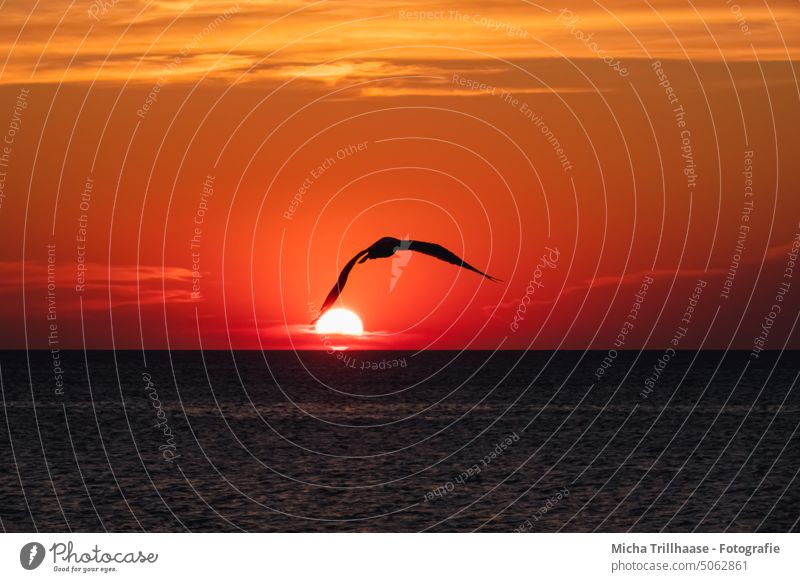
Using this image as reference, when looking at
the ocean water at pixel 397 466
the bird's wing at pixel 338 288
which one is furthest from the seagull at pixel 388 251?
the ocean water at pixel 397 466

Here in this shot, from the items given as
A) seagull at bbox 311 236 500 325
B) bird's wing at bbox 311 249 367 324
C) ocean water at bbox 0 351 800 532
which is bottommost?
ocean water at bbox 0 351 800 532

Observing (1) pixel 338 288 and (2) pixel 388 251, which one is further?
(2) pixel 388 251

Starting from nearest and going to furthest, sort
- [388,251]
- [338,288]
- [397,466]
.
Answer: [338,288], [388,251], [397,466]

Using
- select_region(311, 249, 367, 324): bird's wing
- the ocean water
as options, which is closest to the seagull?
select_region(311, 249, 367, 324): bird's wing

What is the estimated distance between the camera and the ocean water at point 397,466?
2291 inches

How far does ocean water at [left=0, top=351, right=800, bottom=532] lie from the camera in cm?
5819

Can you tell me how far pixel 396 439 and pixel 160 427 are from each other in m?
26.6

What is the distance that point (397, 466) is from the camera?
80250 mm

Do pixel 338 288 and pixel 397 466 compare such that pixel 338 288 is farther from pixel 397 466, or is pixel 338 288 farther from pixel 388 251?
pixel 397 466

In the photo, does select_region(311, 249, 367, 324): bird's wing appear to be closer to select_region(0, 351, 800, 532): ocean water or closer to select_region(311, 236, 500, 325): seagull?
select_region(311, 236, 500, 325): seagull

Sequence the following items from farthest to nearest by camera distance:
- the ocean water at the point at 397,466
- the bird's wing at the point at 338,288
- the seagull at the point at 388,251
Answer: the ocean water at the point at 397,466, the seagull at the point at 388,251, the bird's wing at the point at 338,288

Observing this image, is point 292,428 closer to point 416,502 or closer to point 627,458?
point 627,458

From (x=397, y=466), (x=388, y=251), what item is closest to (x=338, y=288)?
(x=388, y=251)

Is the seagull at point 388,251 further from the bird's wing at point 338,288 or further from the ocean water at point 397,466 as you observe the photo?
the ocean water at point 397,466
